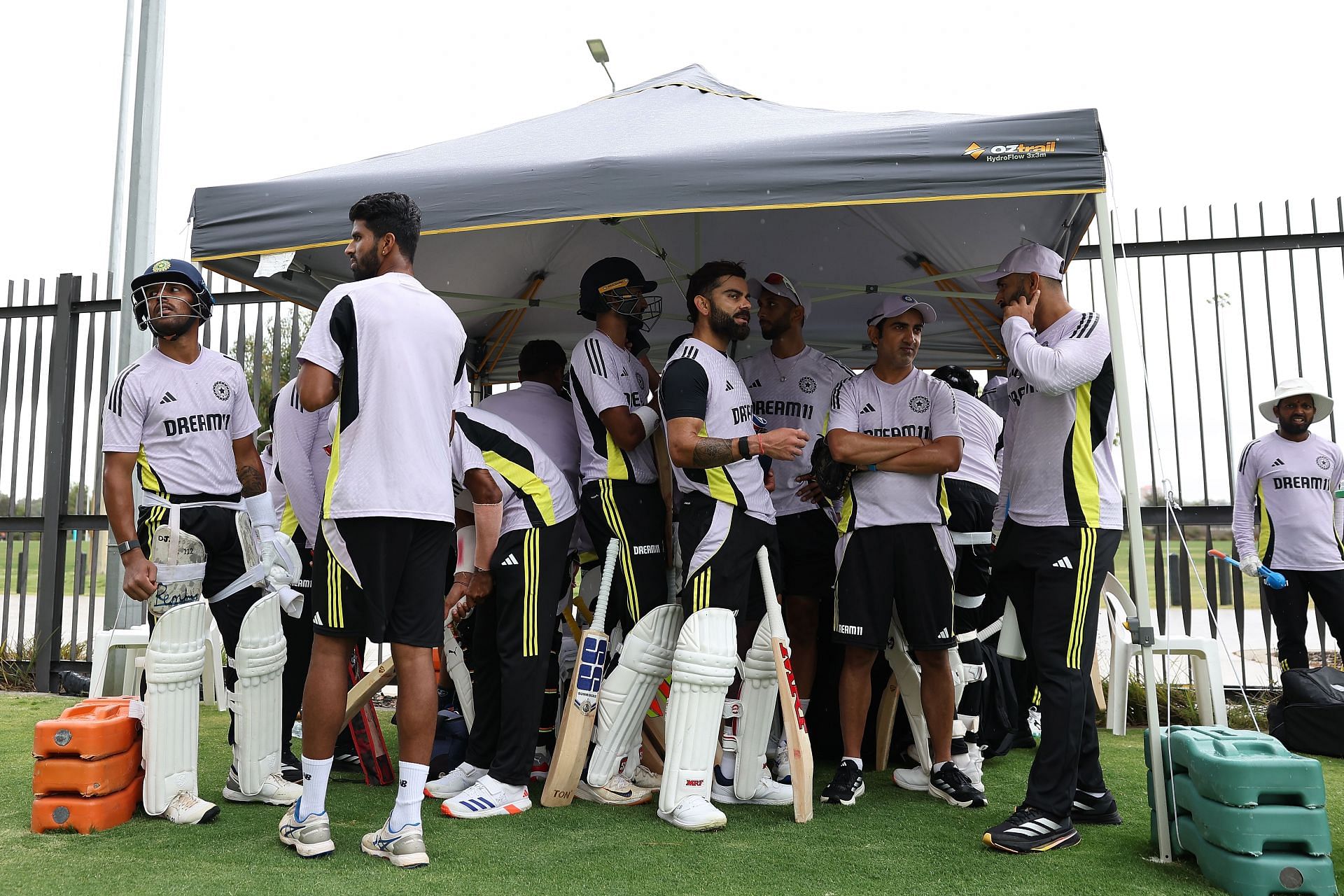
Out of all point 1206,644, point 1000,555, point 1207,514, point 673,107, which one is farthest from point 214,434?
point 1207,514

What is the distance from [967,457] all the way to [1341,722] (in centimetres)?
217

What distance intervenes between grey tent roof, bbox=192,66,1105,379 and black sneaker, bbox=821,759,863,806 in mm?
1959

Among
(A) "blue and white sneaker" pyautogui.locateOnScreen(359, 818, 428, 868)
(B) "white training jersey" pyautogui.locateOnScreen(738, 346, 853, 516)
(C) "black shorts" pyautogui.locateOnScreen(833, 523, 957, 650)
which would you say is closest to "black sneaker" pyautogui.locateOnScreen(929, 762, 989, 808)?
(C) "black shorts" pyautogui.locateOnScreen(833, 523, 957, 650)

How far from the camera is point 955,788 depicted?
361cm

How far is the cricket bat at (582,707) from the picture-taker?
353cm

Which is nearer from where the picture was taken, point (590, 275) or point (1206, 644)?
point (590, 275)

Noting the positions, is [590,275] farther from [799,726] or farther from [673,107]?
[799,726]

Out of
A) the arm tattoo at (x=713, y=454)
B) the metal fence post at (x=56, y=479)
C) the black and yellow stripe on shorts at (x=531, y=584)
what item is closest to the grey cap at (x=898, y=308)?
the arm tattoo at (x=713, y=454)

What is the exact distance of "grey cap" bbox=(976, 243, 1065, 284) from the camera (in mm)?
3307

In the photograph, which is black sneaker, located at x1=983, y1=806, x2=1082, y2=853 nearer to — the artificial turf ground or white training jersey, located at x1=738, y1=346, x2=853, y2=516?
the artificial turf ground

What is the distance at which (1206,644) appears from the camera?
459 centimetres

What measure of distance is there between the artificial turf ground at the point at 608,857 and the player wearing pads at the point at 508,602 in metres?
0.13

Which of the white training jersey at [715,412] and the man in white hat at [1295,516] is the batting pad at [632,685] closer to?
the white training jersey at [715,412]

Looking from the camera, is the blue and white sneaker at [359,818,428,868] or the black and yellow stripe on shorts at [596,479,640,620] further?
the black and yellow stripe on shorts at [596,479,640,620]
